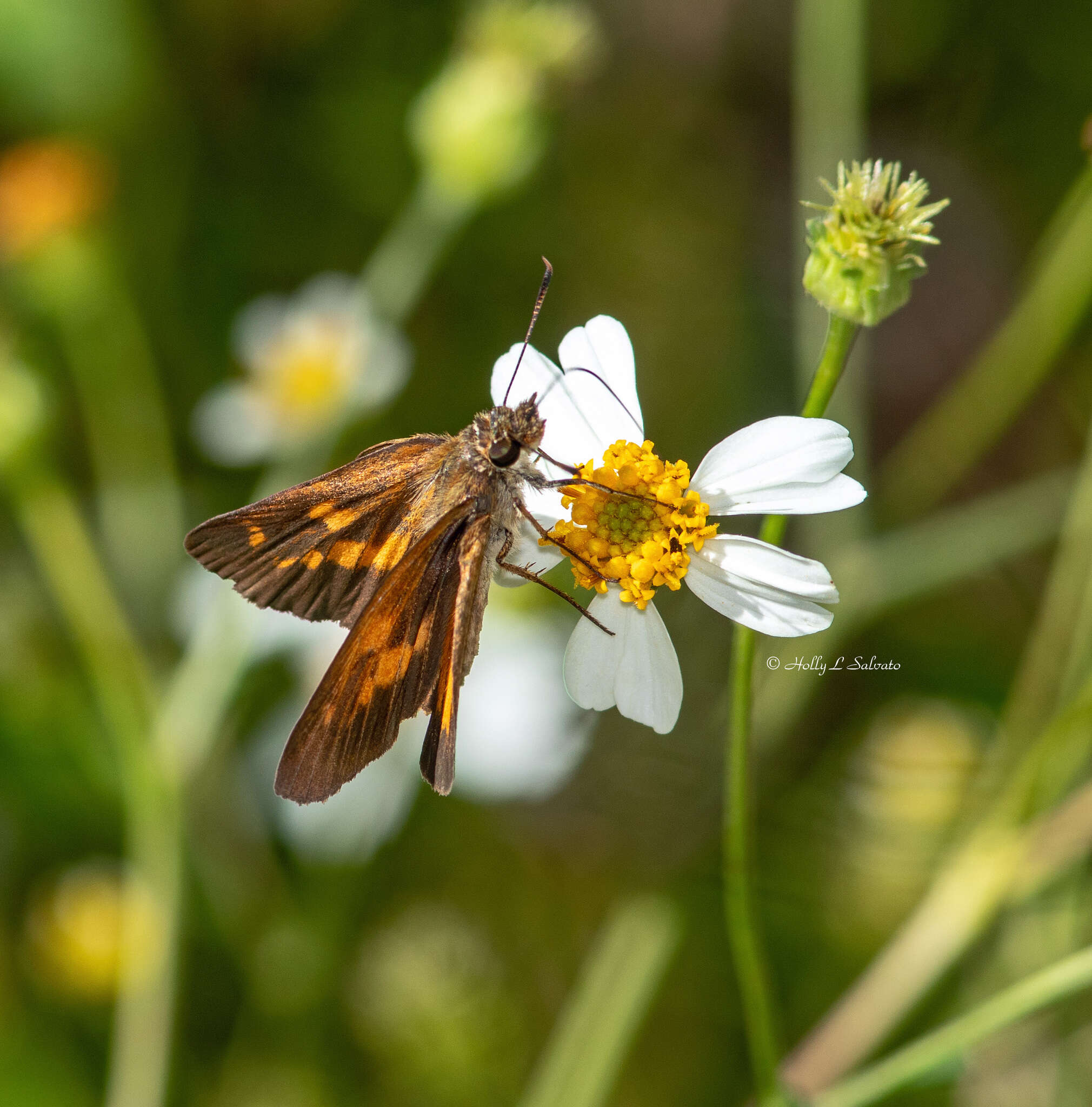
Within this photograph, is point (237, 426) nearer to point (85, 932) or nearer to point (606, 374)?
point (85, 932)

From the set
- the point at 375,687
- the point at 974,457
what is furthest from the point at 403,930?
the point at 974,457

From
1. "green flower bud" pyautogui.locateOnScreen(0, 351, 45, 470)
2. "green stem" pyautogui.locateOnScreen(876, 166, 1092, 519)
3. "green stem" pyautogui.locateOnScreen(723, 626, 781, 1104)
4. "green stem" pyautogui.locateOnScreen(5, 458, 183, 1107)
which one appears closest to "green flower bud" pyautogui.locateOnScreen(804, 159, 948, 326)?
"green stem" pyautogui.locateOnScreen(723, 626, 781, 1104)

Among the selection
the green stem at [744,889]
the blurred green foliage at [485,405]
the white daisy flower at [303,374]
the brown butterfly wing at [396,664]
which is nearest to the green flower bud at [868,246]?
the green stem at [744,889]

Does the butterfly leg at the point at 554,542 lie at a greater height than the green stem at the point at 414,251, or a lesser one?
lesser

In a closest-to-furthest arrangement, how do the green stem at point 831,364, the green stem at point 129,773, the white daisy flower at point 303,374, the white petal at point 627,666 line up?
the green stem at point 831,364 → the white petal at point 627,666 → the green stem at point 129,773 → the white daisy flower at point 303,374

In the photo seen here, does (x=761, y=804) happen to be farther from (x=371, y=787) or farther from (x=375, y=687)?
(x=375, y=687)

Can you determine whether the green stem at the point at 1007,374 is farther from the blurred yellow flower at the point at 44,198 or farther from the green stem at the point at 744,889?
→ the blurred yellow flower at the point at 44,198

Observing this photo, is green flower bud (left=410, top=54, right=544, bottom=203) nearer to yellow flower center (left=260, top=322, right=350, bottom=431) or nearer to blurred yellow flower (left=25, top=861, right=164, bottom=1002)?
yellow flower center (left=260, top=322, right=350, bottom=431)
